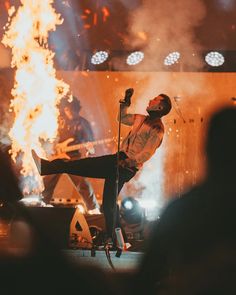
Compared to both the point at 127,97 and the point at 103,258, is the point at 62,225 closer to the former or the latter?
the point at 103,258

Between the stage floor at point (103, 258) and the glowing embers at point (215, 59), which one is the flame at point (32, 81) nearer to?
the glowing embers at point (215, 59)

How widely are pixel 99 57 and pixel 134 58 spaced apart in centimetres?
71

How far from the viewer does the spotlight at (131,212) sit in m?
7.53

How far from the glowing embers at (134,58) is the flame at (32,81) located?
1374 millimetres

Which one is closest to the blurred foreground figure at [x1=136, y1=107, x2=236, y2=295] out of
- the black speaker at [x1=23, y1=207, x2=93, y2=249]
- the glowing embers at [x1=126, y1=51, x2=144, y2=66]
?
the black speaker at [x1=23, y1=207, x2=93, y2=249]

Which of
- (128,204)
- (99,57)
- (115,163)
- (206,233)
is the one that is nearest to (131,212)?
(128,204)

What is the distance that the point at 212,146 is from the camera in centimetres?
177

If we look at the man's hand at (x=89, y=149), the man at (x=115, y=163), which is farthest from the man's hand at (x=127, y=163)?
the man's hand at (x=89, y=149)

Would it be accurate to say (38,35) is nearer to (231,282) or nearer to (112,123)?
(112,123)

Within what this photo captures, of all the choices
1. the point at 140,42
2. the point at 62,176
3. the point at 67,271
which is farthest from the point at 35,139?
the point at 67,271

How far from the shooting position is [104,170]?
5883mm

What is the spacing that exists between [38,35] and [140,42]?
1.94 m

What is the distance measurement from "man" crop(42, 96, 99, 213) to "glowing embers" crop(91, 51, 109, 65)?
854 mm

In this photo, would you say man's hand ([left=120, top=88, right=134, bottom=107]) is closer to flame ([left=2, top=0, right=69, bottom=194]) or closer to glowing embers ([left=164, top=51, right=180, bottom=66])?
flame ([left=2, top=0, right=69, bottom=194])
